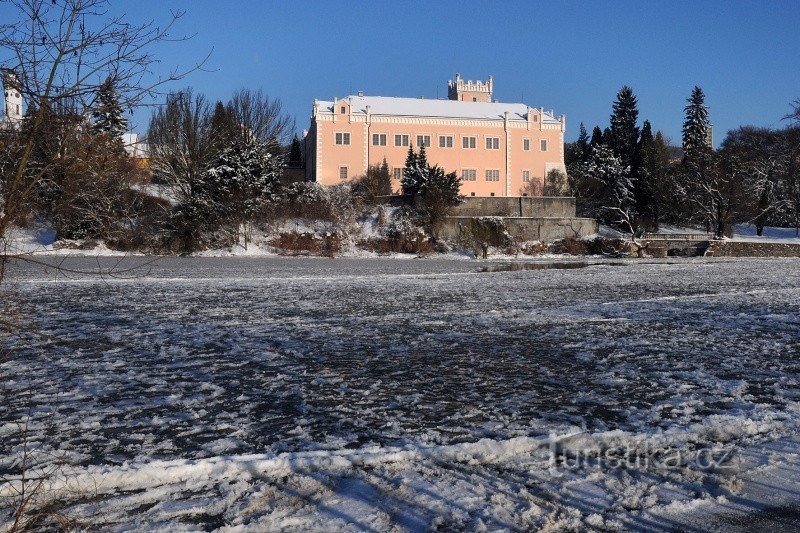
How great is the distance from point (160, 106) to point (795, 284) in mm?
18504

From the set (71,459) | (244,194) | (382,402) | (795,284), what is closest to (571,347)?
(382,402)

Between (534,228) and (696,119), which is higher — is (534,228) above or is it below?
below

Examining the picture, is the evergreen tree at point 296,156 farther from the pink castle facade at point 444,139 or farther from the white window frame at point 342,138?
the white window frame at point 342,138

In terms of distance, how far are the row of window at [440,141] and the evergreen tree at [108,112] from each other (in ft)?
184

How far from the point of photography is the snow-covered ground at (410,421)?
3.04 metres

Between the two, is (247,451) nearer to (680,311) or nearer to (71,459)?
(71,459)

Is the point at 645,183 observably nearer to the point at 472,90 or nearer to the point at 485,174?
the point at 485,174

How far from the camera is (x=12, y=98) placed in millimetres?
2930

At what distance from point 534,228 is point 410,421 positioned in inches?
1661

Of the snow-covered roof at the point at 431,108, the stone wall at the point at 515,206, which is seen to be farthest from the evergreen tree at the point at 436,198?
the snow-covered roof at the point at 431,108

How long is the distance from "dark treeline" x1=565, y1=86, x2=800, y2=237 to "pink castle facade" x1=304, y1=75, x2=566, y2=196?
16.3 ft

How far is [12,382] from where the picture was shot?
5574 millimetres

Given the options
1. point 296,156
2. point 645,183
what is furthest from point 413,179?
point 296,156

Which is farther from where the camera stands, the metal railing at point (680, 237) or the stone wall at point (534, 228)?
the stone wall at point (534, 228)
